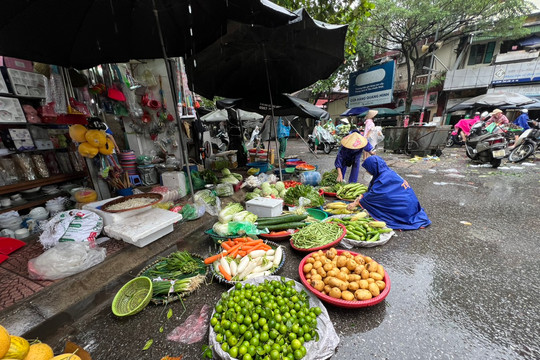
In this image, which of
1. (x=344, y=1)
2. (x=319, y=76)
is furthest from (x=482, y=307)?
(x=344, y=1)

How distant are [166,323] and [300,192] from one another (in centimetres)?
336

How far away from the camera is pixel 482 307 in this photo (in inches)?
80.9

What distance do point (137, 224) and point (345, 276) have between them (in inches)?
121

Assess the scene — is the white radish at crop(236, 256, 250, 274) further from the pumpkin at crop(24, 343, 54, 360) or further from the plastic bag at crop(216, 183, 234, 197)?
the plastic bag at crop(216, 183, 234, 197)

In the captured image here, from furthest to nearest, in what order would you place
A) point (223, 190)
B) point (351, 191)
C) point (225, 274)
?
1. point (223, 190)
2. point (351, 191)
3. point (225, 274)

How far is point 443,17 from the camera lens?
1295 cm

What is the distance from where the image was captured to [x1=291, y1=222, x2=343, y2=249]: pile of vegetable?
2.89m

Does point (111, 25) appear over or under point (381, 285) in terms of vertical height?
over

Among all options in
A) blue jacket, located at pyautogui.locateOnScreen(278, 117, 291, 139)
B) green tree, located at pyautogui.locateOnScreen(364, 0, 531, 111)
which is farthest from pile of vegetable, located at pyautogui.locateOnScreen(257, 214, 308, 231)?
green tree, located at pyautogui.locateOnScreen(364, 0, 531, 111)

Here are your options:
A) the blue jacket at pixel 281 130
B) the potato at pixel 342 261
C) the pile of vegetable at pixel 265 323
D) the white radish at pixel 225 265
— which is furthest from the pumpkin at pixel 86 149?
the blue jacket at pixel 281 130

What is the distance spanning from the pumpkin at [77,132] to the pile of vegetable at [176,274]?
289cm

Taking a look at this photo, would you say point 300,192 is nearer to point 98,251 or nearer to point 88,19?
point 98,251

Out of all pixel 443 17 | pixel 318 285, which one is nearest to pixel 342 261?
pixel 318 285

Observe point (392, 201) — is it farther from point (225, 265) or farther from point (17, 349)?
point (17, 349)
